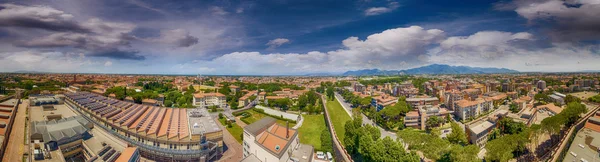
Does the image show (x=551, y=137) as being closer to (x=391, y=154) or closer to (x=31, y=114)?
(x=391, y=154)

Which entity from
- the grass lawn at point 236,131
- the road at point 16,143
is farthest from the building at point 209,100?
the road at point 16,143

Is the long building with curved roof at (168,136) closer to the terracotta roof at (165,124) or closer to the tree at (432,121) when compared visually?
the terracotta roof at (165,124)

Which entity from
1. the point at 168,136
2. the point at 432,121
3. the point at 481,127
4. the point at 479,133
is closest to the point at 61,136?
the point at 168,136

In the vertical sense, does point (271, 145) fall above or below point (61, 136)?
below

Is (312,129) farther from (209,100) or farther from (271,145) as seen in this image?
(209,100)

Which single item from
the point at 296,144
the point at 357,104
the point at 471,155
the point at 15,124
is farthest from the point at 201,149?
the point at 357,104

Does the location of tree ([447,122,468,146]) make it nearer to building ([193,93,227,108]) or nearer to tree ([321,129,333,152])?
tree ([321,129,333,152])
